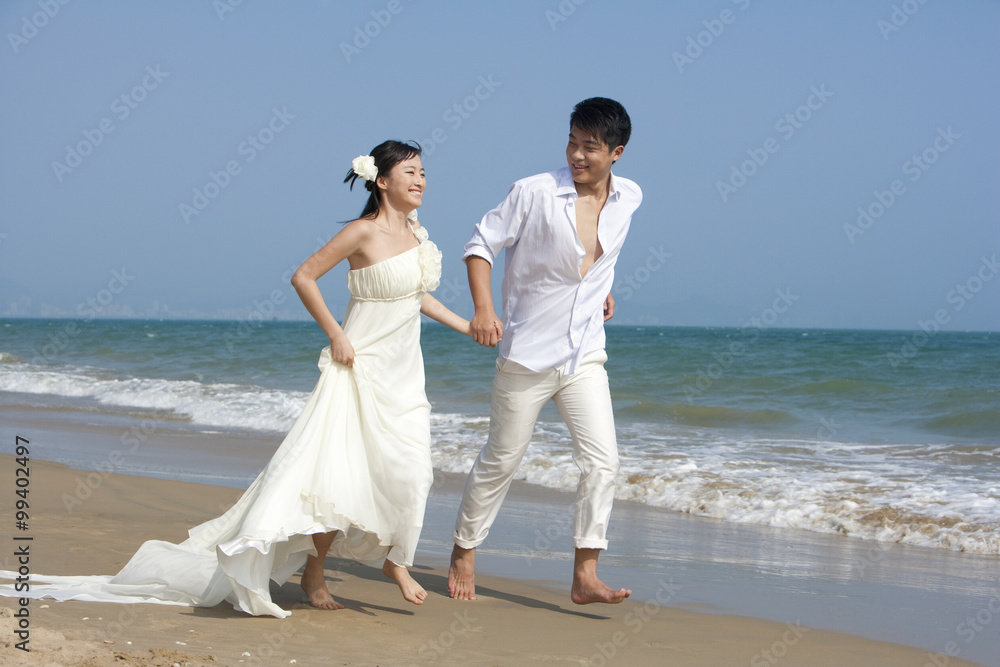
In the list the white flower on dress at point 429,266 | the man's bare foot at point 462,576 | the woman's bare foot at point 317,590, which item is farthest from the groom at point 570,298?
the woman's bare foot at point 317,590

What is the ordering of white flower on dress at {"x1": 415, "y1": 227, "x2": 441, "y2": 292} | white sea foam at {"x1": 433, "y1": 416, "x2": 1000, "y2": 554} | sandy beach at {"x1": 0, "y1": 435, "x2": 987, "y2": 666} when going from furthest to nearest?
white sea foam at {"x1": 433, "y1": 416, "x2": 1000, "y2": 554}
white flower on dress at {"x1": 415, "y1": 227, "x2": 441, "y2": 292}
sandy beach at {"x1": 0, "y1": 435, "x2": 987, "y2": 666}

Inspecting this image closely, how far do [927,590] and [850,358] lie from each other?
22.3m

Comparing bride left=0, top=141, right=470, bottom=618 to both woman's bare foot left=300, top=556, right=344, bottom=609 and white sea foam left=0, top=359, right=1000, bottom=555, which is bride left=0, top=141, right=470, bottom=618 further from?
white sea foam left=0, top=359, right=1000, bottom=555

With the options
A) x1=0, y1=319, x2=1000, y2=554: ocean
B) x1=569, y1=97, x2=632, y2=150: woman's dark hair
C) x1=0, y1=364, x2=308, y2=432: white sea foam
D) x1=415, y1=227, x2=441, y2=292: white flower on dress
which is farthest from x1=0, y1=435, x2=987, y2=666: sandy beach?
x1=0, y1=364, x2=308, y2=432: white sea foam

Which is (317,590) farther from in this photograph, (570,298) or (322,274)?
(570,298)

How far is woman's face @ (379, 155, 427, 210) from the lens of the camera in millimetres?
3818

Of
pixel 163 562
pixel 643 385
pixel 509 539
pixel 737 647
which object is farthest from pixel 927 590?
pixel 643 385

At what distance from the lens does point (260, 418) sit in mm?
13102

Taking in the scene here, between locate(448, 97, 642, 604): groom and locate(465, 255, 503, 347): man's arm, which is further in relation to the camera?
locate(448, 97, 642, 604): groom

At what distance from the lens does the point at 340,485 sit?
138 inches

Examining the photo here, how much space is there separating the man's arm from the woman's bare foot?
117cm

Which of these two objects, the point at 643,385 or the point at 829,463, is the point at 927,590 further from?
the point at 643,385

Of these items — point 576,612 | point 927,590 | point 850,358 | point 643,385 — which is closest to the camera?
point 576,612

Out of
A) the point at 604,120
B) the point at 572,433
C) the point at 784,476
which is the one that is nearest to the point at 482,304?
the point at 572,433
